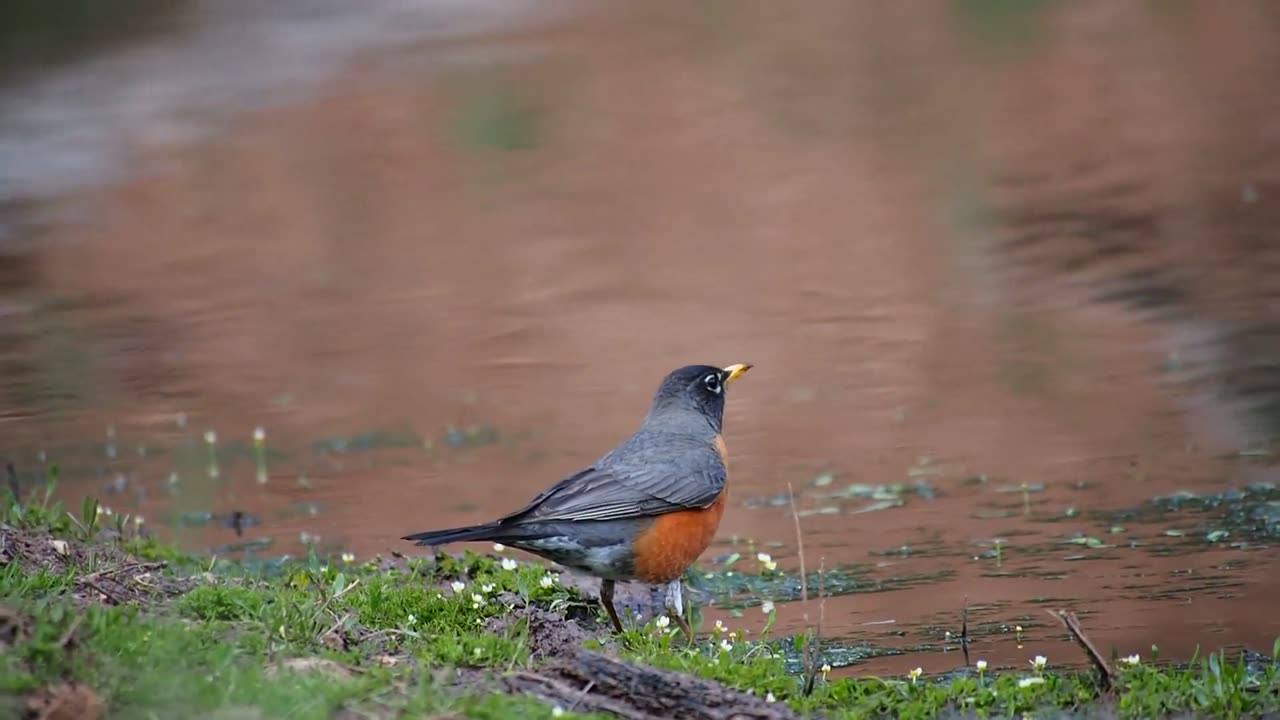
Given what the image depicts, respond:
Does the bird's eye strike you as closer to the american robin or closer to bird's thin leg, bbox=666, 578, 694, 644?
the american robin

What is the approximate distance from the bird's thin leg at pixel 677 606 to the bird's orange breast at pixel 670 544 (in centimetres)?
6

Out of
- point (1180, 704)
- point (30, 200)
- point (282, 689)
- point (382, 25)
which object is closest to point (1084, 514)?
point (1180, 704)

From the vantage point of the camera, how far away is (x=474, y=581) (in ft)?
22.8

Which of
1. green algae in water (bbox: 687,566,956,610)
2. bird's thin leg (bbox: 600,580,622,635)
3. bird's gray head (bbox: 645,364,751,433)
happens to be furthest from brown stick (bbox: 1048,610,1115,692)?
bird's gray head (bbox: 645,364,751,433)

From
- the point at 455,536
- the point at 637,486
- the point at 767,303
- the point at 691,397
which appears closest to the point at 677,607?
the point at 637,486

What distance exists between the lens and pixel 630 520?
6.94 m

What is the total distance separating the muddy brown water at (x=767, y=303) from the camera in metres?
8.33

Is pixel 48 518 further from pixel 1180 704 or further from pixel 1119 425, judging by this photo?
pixel 1119 425

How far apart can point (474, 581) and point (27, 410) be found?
5272 mm

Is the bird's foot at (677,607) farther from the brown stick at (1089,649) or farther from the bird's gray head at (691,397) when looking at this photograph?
the brown stick at (1089,649)

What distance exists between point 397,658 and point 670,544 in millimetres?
1596

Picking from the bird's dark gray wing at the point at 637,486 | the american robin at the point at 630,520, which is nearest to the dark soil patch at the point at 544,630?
the american robin at the point at 630,520

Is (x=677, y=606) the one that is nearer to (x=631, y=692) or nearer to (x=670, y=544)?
(x=670, y=544)

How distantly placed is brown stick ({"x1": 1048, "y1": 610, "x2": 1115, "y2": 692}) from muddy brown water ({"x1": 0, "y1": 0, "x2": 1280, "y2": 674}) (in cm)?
82
